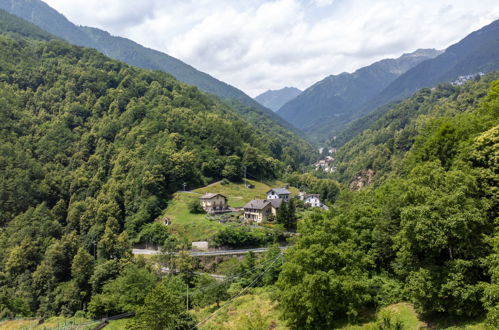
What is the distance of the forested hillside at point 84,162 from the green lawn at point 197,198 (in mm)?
3507

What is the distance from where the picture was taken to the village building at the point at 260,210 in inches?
2822

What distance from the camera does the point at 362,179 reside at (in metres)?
139

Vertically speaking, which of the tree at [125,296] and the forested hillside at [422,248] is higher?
the forested hillside at [422,248]

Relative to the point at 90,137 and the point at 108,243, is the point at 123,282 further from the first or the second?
the point at 90,137

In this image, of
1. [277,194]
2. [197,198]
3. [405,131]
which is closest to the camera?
[197,198]

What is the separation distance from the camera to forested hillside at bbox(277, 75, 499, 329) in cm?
1814

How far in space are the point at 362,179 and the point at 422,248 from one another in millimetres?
124760

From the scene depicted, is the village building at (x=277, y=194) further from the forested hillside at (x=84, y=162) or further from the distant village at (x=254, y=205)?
the forested hillside at (x=84, y=162)

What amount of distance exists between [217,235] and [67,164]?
70821mm

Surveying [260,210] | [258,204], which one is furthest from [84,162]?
[260,210]

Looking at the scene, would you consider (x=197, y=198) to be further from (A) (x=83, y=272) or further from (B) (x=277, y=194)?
(A) (x=83, y=272)

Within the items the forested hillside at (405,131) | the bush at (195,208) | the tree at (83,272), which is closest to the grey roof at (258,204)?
the bush at (195,208)

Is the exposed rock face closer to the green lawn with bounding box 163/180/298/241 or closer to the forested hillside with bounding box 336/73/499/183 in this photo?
the forested hillside with bounding box 336/73/499/183

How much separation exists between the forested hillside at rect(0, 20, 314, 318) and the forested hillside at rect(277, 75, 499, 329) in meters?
44.7
